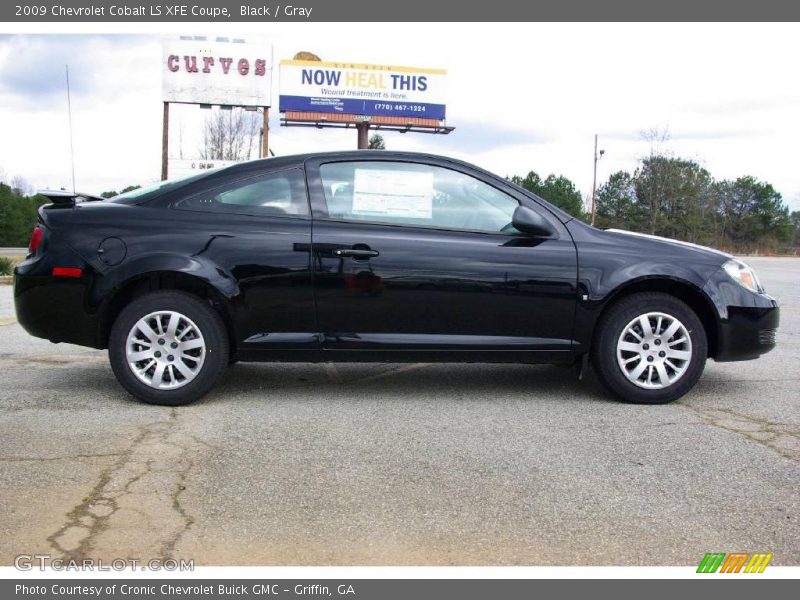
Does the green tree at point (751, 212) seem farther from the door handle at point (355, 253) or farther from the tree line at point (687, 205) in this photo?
the door handle at point (355, 253)

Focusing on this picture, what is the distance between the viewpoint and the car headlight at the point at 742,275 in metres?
4.75

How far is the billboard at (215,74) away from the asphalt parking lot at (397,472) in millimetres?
23065

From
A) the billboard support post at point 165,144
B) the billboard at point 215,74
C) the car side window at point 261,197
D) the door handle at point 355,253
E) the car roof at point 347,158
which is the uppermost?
the billboard at point 215,74

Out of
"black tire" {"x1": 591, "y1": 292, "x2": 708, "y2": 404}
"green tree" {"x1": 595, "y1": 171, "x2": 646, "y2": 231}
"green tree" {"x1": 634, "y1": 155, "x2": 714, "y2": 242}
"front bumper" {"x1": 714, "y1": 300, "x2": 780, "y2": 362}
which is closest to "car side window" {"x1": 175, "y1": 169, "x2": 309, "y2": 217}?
"black tire" {"x1": 591, "y1": 292, "x2": 708, "y2": 404}

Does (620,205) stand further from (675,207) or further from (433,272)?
(433,272)

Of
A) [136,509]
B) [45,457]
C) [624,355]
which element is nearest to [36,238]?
[45,457]

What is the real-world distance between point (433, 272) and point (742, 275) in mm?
2111

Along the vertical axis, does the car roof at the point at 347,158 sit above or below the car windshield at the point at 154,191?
above

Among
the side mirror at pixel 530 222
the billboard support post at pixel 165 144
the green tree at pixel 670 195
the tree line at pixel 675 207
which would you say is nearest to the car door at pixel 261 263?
the side mirror at pixel 530 222

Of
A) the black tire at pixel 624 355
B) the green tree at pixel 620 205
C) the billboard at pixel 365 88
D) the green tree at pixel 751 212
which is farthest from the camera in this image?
the green tree at pixel 751 212

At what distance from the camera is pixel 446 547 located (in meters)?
2.61

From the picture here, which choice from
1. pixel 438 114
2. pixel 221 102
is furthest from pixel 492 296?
pixel 438 114

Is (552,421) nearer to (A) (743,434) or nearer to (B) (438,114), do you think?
(A) (743,434)

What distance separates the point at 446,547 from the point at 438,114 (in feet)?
101
